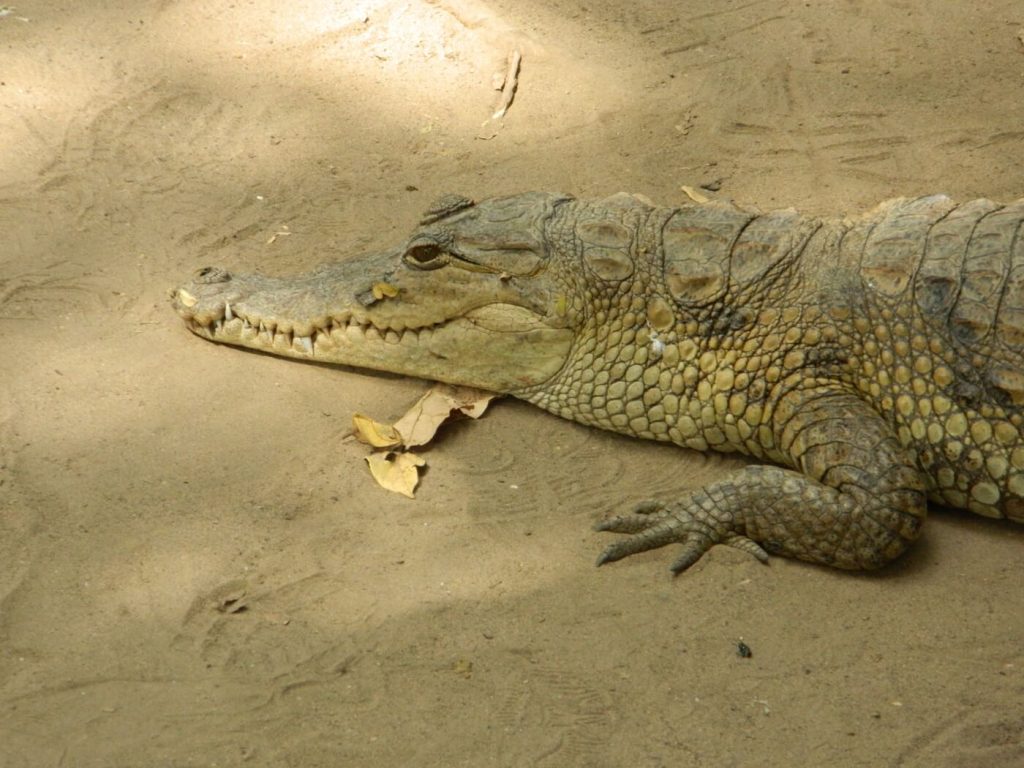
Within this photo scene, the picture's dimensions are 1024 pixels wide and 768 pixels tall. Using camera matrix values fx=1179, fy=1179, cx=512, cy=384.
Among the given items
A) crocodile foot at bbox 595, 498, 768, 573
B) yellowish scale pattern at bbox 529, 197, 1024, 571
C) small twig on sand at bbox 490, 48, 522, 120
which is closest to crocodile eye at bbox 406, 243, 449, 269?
yellowish scale pattern at bbox 529, 197, 1024, 571

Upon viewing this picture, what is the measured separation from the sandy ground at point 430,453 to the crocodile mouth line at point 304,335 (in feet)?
0.28

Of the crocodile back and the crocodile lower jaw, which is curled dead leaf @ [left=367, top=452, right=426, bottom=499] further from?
the crocodile back

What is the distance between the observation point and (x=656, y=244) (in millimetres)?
4082

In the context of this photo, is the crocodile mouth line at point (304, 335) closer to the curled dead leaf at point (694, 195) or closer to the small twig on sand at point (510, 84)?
the curled dead leaf at point (694, 195)

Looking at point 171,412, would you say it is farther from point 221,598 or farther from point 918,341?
point 918,341

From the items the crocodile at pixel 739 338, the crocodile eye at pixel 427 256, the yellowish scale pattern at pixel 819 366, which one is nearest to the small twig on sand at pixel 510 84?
the crocodile at pixel 739 338

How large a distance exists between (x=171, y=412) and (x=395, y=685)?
1572 mm

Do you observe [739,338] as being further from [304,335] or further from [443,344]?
[304,335]

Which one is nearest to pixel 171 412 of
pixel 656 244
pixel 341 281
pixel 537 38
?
pixel 341 281

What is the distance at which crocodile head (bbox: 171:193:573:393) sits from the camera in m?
4.22

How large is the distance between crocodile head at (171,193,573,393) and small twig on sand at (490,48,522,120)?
1.72 meters

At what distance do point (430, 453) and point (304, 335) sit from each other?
0.77 m

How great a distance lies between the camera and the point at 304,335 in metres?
4.53

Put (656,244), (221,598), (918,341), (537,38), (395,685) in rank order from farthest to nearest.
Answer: (537,38) < (656,244) < (918,341) < (221,598) < (395,685)
